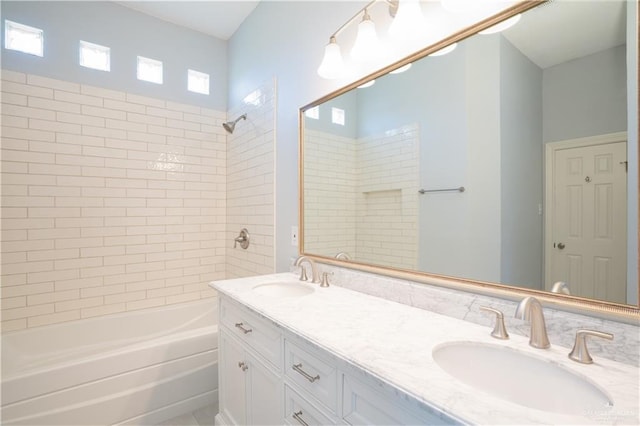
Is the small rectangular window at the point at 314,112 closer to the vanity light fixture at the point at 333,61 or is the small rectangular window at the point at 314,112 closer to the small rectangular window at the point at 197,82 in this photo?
the vanity light fixture at the point at 333,61

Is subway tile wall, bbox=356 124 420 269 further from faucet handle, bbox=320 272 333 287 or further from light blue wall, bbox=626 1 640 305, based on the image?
light blue wall, bbox=626 1 640 305

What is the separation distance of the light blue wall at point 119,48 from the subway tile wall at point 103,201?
0.10 meters

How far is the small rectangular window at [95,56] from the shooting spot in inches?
94.8

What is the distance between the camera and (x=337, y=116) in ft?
5.74

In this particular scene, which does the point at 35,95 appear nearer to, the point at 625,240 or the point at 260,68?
the point at 260,68

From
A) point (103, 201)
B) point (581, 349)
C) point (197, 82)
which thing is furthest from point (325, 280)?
point (197, 82)

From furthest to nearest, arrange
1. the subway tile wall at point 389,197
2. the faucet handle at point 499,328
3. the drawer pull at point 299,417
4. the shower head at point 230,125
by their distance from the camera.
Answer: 1. the shower head at point 230,125
2. the subway tile wall at point 389,197
3. the drawer pull at point 299,417
4. the faucet handle at point 499,328

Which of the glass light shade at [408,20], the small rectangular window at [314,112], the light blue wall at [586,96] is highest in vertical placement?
the glass light shade at [408,20]

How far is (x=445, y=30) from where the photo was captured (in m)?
1.19

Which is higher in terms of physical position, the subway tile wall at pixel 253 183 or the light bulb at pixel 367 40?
the light bulb at pixel 367 40

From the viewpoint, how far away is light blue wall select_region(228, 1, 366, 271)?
5.91 feet

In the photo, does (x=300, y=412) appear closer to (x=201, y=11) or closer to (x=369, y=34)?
(x=369, y=34)

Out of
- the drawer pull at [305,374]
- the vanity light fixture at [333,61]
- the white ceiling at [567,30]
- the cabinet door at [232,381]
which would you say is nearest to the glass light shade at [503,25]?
the white ceiling at [567,30]

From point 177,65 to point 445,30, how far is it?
2.56m
